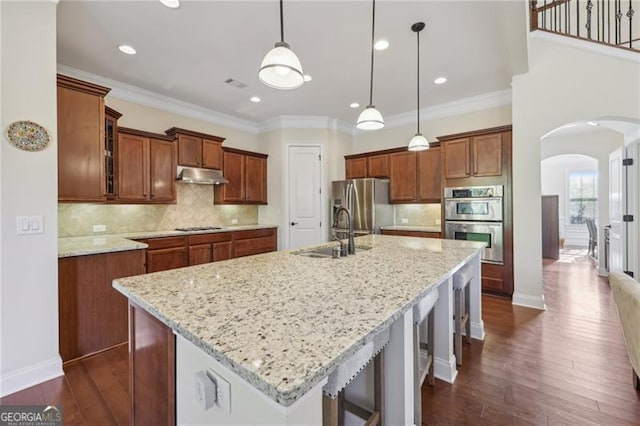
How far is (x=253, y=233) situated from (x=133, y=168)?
1.96m

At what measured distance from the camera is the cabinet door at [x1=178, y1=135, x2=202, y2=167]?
418cm

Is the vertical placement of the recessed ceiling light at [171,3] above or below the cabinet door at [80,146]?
above

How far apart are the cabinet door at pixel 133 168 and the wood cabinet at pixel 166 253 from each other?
65cm

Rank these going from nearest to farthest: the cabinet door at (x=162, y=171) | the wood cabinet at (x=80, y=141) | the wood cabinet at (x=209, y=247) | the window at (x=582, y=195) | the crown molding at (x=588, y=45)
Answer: the wood cabinet at (x=80, y=141)
the crown molding at (x=588, y=45)
the cabinet door at (x=162, y=171)
the wood cabinet at (x=209, y=247)
the window at (x=582, y=195)

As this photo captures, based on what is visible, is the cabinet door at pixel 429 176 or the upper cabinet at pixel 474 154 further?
the cabinet door at pixel 429 176

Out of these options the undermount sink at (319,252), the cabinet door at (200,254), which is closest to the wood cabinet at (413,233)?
the undermount sink at (319,252)

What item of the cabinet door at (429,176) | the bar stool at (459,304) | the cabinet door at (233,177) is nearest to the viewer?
the bar stool at (459,304)

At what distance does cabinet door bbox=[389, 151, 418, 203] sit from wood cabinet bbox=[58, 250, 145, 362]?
13.1 feet

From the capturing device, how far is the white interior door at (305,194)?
17.3ft

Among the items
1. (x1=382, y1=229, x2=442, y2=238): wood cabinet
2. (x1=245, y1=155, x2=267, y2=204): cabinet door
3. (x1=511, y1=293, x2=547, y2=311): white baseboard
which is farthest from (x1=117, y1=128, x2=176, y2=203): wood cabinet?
(x1=511, y1=293, x2=547, y2=311): white baseboard

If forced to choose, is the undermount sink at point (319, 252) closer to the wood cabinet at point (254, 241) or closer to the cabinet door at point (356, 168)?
the wood cabinet at point (254, 241)

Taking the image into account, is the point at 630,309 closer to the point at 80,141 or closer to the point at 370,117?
the point at 370,117

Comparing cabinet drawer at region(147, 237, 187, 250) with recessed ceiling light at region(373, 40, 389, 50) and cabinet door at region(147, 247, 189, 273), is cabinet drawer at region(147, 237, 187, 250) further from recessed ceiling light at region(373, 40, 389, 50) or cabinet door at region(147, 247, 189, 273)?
recessed ceiling light at region(373, 40, 389, 50)

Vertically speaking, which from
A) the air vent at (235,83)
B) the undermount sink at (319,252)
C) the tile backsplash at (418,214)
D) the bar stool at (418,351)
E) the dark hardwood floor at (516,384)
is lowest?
the dark hardwood floor at (516,384)
